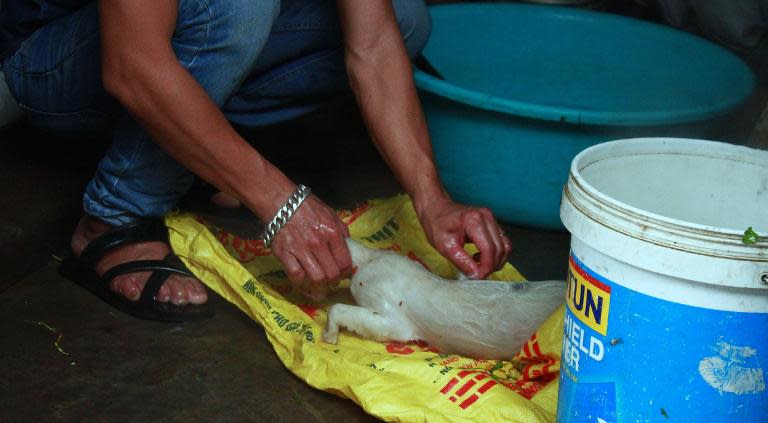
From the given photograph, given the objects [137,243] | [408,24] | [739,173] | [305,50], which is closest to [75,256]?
[137,243]

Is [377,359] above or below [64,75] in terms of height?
below

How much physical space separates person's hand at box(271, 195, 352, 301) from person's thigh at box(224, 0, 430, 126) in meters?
0.60

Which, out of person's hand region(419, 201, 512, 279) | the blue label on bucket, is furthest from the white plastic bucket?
person's hand region(419, 201, 512, 279)

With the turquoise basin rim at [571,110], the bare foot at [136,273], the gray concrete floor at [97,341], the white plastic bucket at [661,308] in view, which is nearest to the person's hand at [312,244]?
the gray concrete floor at [97,341]

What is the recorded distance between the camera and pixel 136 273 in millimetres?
2004

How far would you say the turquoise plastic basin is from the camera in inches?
87.1

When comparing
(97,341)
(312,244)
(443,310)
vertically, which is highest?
(312,244)

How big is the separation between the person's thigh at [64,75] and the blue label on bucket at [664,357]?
1.18m

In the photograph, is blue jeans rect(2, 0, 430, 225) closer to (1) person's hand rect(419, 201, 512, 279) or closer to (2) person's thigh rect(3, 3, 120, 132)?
(2) person's thigh rect(3, 3, 120, 132)

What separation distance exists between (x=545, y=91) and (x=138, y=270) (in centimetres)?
160

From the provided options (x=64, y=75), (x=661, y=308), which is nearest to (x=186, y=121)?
(x=64, y=75)

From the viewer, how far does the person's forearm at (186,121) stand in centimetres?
160

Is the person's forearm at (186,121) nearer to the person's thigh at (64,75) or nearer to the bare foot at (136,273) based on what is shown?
the person's thigh at (64,75)

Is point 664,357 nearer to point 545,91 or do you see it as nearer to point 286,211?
point 286,211
